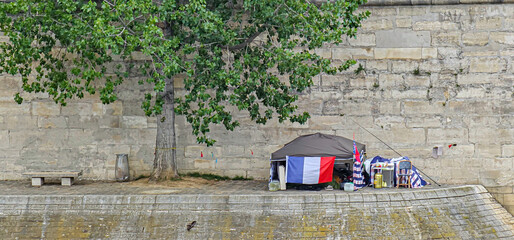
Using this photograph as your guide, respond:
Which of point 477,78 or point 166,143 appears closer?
point 166,143

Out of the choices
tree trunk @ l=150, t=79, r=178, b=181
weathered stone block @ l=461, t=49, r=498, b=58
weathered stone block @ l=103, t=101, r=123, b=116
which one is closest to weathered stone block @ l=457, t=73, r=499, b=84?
weathered stone block @ l=461, t=49, r=498, b=58

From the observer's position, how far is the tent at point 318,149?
1306 cm

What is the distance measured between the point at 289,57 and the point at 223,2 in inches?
76.2

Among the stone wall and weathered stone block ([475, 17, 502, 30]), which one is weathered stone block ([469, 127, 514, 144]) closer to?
weathered stone block ([475, 17, 502, 30])

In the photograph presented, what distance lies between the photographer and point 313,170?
42.3ft

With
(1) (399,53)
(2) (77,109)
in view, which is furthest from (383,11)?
(2) (77,109)

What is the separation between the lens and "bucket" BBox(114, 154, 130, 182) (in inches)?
581

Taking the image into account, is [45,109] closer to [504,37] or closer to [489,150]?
[489,150]

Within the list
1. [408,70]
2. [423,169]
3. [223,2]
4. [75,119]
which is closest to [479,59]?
[408,70]

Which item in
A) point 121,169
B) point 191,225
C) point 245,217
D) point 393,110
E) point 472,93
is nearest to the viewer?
point 191,225

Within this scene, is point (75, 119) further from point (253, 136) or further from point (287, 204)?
point (287, 204)

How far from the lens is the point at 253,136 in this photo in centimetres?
1488

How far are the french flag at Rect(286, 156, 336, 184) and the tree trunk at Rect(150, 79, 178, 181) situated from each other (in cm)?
268

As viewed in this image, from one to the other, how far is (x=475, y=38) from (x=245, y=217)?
244 inches
